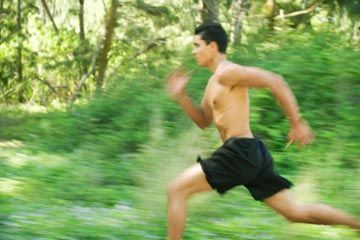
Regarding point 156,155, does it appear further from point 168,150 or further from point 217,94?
point 217,94

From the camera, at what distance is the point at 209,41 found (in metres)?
5.02

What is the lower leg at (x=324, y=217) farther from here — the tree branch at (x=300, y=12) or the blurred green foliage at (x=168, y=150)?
the tree branch at (x=300, y=12)

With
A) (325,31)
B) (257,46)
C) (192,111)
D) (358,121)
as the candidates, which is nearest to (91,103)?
(257,46)

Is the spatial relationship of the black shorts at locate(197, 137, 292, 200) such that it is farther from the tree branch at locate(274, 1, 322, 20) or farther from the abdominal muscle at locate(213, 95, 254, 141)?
the tree branch at locate(274, 1, 322, 20)

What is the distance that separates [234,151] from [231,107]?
1.08ft

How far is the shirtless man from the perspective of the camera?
4.82m

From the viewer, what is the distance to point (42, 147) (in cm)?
1162

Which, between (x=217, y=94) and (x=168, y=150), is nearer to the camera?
(x=217, y=94)

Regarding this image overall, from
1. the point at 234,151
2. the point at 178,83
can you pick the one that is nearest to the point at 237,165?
the point at 234,151

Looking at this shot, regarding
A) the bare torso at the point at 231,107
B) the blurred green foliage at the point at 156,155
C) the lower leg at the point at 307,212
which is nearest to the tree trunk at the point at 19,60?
the blurred green foliage at the point at 156,155

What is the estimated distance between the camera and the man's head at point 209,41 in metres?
5.01

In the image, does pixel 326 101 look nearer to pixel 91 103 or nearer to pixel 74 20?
pixel 91 103

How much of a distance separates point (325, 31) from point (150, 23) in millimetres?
9455

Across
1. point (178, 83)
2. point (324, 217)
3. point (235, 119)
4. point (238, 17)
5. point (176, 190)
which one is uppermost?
point (178, 83)
